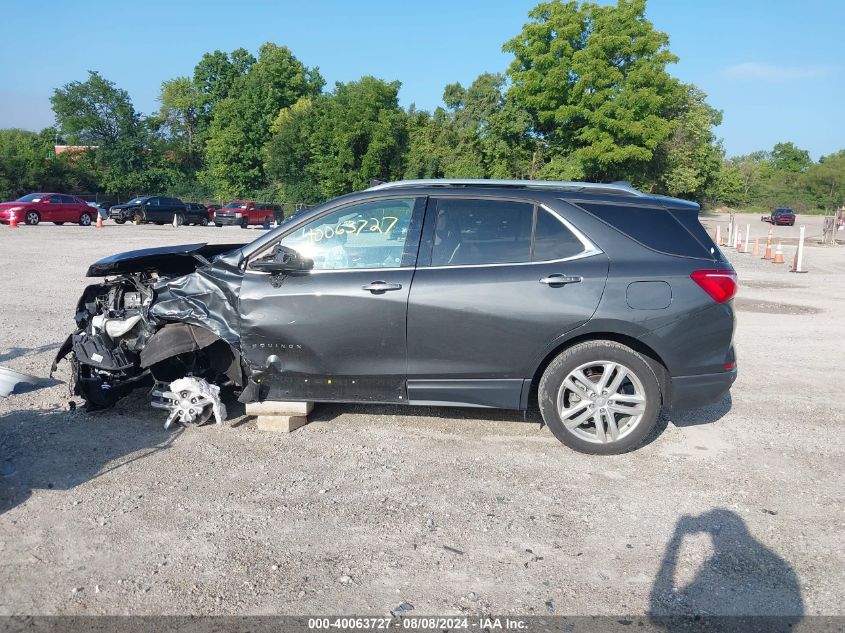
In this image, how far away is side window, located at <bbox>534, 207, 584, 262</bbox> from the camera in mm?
5133

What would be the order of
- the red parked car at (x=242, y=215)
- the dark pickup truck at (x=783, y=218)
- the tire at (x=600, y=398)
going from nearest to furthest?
the tire at (x=600, y=398) → the red parked car at (x=242, y=215) → the dark pickup truck at (x=783, y=218)

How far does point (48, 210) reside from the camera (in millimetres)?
36062

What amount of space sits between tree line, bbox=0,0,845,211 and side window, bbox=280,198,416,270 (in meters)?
42.7

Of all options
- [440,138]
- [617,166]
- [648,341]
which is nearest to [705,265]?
[648,341]

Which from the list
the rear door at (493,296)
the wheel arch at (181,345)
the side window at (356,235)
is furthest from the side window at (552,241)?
the wheel arch at (181,345)

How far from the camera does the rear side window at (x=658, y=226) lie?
5121 millimetres

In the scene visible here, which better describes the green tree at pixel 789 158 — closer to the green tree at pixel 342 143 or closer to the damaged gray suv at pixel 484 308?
the green tree at pixel 342 143

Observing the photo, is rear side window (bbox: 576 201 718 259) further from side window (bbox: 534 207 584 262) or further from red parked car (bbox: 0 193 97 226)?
red parked car (bbox: 0 193 97 226)

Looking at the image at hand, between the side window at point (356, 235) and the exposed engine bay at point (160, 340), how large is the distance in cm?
65

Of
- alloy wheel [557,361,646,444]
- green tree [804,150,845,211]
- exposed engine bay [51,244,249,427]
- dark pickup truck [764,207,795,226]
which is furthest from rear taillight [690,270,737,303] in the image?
green tree [804,150,845,211]

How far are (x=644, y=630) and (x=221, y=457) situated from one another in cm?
303

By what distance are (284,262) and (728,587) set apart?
3434 millimetres

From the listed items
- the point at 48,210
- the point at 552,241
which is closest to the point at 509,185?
the point at 552,241

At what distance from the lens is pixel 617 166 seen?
49594 millimetres
